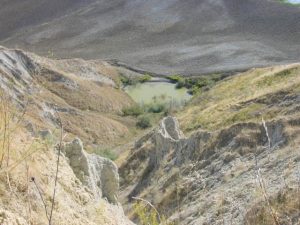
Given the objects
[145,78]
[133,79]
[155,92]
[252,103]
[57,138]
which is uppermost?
[57,138]

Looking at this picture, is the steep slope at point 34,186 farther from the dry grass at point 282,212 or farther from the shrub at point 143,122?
the shrub at point 143,122

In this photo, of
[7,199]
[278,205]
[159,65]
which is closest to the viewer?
[7,199]

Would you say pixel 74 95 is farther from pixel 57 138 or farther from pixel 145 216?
pixel 145 216

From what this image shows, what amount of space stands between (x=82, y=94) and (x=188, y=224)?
1646 inches

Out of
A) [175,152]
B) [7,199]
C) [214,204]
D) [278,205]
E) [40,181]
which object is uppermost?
[7,199]

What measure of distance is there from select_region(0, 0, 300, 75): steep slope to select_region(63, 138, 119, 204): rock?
47.3 m

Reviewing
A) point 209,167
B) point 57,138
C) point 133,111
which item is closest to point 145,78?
point 133,111

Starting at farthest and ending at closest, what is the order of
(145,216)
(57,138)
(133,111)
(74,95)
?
(133,111) → (74,95) → (57,138) → (145,216)

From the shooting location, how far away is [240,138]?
23109mm

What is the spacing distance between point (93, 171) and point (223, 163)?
674 centimetres

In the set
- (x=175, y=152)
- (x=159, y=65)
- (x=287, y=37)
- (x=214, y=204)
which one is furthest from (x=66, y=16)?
(x=214, y=204)

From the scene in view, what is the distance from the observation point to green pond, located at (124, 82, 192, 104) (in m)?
61.1

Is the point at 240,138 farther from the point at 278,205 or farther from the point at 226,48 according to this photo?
the point at 226,48

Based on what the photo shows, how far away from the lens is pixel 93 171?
54.4 ft
